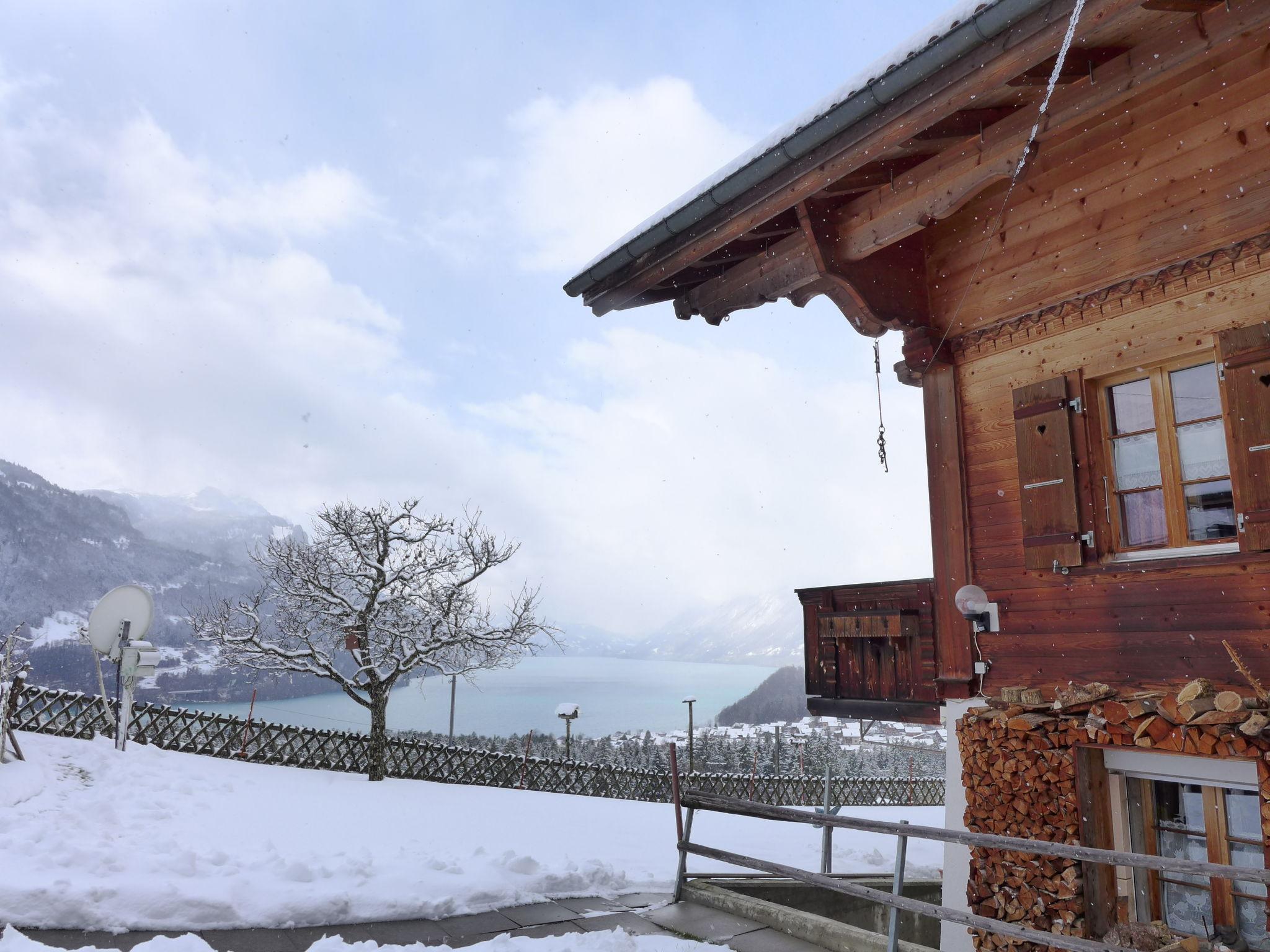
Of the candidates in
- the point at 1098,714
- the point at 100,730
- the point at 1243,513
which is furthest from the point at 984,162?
the point at 100,730

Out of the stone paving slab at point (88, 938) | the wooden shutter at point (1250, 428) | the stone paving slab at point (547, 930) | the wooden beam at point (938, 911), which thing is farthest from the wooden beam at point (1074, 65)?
the stone paving slab at point (88, 938)

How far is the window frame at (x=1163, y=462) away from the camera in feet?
16.0

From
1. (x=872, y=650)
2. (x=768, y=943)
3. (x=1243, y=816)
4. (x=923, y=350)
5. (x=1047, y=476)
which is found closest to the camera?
(x=1243, y=816)

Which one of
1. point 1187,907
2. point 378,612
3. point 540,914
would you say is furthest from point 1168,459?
point 378,612

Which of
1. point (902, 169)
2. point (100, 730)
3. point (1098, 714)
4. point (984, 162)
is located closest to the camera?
point (1098, 714)

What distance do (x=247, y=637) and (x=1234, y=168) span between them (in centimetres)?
1731

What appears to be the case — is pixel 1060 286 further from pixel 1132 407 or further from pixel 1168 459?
pixel 1168 459

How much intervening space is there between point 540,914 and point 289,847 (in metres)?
2.89

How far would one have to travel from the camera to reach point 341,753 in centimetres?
1723

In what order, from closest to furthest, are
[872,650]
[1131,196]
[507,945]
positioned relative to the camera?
[507,945] < [1131,196] < [872,650]

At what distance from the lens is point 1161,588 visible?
4.96 metres

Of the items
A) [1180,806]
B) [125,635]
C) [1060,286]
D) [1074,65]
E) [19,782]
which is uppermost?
[1074,65]

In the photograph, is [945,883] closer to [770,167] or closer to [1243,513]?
[1243,513]

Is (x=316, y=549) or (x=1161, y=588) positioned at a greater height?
(x=316, y=549)
